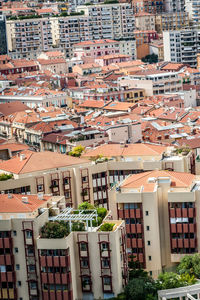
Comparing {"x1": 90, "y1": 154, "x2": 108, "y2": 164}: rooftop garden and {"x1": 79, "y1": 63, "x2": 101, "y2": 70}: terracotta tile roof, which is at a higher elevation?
{"x1": 90, "y1": 154, "x2": 108, "y2": 164}: rooftop garden

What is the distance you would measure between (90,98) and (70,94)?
3.27m

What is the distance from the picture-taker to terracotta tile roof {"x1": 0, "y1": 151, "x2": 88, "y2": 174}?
108 feet

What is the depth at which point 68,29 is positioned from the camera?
10238cm

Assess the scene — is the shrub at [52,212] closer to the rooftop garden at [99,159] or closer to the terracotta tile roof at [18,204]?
the terracotta tile roof at [18,204]

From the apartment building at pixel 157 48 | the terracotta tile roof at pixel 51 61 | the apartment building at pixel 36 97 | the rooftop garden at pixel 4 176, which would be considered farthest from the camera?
the apartment building at pixel 157 48

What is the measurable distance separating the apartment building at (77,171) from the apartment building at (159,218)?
4.24 metres

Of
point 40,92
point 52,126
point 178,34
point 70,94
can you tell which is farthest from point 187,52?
point 52,126

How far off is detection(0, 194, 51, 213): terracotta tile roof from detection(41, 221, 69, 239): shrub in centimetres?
80

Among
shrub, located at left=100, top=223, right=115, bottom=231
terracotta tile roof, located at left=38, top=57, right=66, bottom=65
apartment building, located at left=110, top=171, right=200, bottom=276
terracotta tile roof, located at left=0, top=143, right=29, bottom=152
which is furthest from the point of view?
terracotta tile roof, located at left=38, top=57, right=66, bottom=65

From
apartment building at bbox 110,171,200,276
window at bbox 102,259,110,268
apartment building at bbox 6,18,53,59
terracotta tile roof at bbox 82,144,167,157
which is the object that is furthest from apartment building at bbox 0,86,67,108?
window at bbox 102,259,110,268

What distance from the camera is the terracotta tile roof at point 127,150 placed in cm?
3503

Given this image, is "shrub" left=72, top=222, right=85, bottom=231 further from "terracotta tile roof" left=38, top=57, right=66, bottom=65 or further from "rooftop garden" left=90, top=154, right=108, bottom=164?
"terracotta tile roof" left=38, top=57, right=66, bottom=65

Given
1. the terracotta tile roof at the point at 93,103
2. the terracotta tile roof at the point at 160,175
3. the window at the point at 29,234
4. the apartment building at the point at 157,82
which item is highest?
the terracotta tile roof at the point at 160,175

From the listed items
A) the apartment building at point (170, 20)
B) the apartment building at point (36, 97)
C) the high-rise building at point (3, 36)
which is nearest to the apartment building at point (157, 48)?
the apartment building at point (170, 20)
